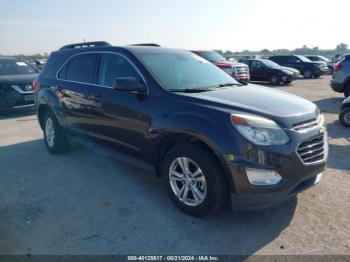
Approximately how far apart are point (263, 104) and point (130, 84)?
62.3 inches

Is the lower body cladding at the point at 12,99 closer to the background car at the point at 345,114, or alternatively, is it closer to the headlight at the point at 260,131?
the headlight at the point at 260,131

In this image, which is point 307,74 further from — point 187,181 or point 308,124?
point 187,181

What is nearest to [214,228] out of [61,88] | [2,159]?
[61,88]

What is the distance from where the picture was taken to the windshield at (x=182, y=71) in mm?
4027

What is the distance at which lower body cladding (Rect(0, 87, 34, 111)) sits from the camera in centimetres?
970

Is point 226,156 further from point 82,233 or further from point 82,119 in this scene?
point 82,119

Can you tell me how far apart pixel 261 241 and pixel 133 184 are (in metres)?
2.06

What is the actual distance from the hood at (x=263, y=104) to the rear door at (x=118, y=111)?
2.27ft

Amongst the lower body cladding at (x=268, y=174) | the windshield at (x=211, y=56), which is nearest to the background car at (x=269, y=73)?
the windshield at (x=211, y=56)

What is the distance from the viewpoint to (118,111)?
4262 millimetres

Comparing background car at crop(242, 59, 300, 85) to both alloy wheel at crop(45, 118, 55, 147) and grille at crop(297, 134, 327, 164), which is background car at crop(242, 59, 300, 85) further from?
grille at crop(297, 134, 327, 164)

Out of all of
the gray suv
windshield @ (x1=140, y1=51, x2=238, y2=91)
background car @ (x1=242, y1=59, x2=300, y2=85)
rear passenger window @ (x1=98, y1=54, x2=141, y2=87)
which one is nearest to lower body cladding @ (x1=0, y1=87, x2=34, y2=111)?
rear passenger window @ (x1=98, y1=54, x2=141, y2=87)

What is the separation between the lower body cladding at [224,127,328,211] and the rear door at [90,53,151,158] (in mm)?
1355

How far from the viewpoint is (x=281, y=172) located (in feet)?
9.98
